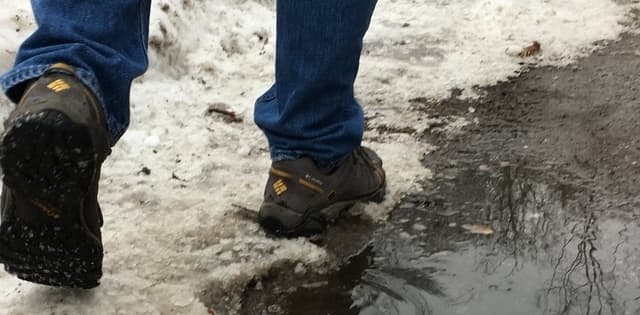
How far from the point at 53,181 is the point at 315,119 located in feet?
2.74

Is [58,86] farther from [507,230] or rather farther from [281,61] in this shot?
[507,230]

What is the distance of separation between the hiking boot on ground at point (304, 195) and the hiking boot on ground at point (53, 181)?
64cm

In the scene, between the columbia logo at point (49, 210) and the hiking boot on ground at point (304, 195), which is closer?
the columbia logo at point (49, 210)

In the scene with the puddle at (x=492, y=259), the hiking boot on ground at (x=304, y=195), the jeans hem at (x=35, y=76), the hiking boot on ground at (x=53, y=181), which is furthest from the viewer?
the hiking boot on ground at (x=304, y=195)

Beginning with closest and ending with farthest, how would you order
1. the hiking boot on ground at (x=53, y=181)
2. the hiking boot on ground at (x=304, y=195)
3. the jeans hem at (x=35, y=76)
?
the hiking boot on ground at (x=53, y=181) → the jeans hem at (x=35, y=76) → the hiking boot on ground at (x=304, y=195)

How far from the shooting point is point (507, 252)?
235cm

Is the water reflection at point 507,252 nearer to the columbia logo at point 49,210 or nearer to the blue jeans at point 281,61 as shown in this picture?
the blue jeans at point 281,61

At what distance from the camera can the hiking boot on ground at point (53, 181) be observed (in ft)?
5.17

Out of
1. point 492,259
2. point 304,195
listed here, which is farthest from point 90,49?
point 492,259

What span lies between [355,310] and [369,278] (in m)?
0.16

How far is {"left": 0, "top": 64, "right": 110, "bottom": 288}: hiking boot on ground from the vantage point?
1576 mm

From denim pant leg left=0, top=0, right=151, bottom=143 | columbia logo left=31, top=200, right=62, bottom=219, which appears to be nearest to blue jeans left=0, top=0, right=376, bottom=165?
denim pant leg left=0, top=0, right=151, bottom=143

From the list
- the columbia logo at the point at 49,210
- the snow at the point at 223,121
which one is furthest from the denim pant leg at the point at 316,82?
the columbia logo at the point at 49,210

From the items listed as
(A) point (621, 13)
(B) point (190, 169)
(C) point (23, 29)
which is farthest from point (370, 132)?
(A) point (621, 13)
